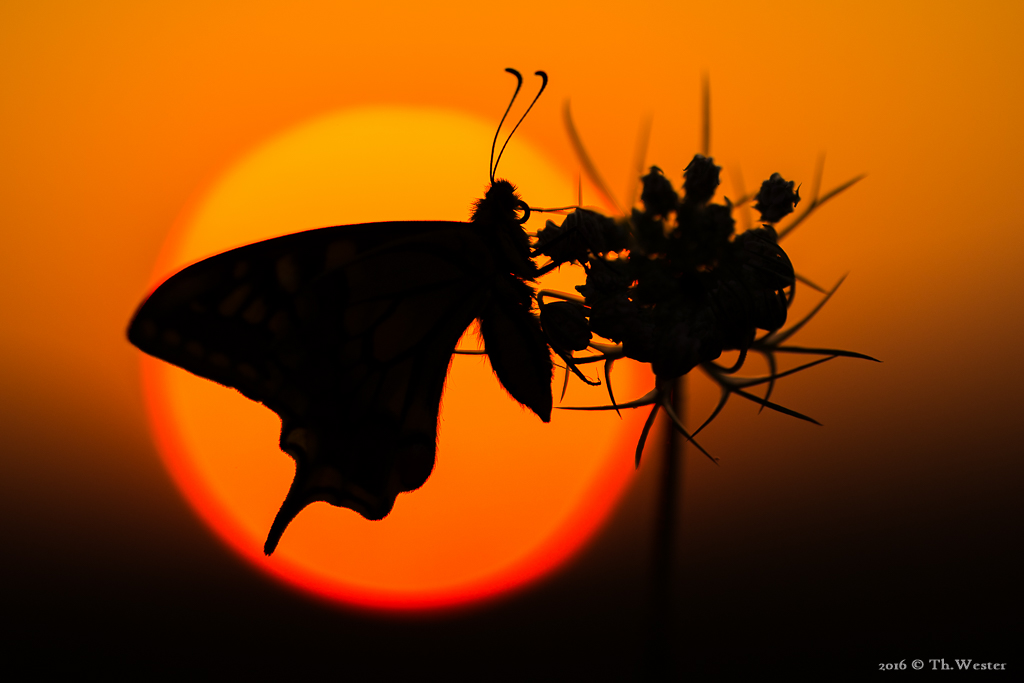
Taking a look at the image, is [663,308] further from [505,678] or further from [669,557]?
[505,678]

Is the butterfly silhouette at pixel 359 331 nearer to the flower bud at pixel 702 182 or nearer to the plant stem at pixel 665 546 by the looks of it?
the plant stem at pixel 665 546

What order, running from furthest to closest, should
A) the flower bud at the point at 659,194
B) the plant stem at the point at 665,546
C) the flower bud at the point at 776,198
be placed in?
the flower bud at the point at 776,198
the flower bud at the point at 659,194
the plant stem at the point at 665,546

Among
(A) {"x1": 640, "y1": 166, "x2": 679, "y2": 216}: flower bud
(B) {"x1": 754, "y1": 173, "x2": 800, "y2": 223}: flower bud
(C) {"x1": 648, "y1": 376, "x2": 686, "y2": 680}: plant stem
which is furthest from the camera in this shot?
(B) {"x1": 754, "y1": 173, "x2": 800, "y2": 223}: flower bud

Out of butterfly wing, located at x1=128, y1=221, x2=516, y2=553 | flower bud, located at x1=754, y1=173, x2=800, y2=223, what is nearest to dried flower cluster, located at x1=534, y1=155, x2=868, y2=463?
flower bud, located at x1=754, y1=173, x2=800, y2=223

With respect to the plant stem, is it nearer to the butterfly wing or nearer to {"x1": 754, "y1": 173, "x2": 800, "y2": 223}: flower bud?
the butterfly wing

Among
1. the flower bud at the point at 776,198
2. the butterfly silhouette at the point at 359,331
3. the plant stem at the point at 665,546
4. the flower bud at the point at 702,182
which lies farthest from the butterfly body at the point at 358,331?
the flower bud at the point at 776,198

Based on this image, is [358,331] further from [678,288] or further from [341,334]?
[678,288]
